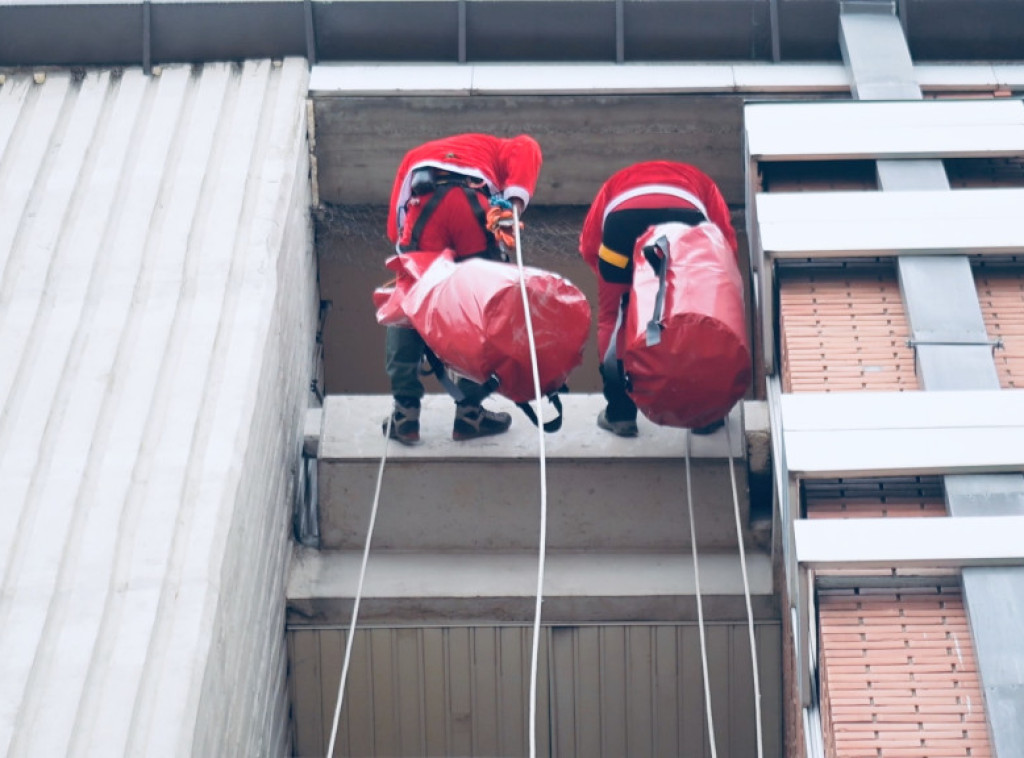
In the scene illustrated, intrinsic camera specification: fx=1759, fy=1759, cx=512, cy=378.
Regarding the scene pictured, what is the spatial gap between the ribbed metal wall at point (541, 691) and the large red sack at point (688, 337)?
1.30m

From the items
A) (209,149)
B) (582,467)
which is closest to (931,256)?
(582,467)

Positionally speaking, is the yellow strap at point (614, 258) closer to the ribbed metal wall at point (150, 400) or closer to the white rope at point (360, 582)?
the white rope at point (360, 582)

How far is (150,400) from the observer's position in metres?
8.91

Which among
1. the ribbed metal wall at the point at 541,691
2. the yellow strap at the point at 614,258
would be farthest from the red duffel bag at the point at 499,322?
the ribbed metal wall at the point at 541,691

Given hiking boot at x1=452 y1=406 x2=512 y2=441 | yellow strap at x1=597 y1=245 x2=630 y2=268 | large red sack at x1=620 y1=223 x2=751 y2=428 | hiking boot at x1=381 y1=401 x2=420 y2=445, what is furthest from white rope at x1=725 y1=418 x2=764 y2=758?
hiking boot at x1=381 y1=401 x2=420 y2=445

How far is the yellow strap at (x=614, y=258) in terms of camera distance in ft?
31.4

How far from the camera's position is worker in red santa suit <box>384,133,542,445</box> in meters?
9.68

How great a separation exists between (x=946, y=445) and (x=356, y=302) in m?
5.78

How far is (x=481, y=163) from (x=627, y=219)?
89 cm

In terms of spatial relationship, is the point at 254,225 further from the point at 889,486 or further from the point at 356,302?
the point at 889,486

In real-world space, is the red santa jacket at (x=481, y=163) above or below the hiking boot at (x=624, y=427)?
above

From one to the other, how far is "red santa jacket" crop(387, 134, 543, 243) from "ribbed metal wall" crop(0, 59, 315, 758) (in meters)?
0.82

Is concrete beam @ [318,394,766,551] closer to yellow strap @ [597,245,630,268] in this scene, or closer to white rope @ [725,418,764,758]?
white rope @ [725,418,764,758]

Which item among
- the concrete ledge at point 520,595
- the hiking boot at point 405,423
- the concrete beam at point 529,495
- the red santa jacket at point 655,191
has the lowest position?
the concrete ledge at point 520,595
